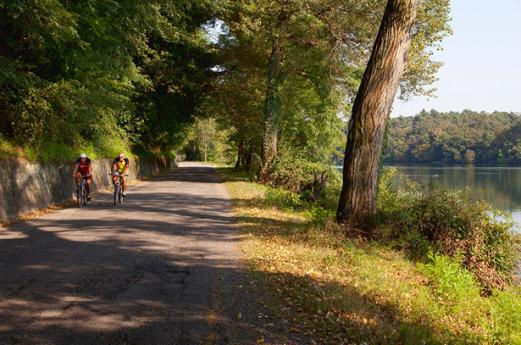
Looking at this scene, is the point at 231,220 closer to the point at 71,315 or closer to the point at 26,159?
the point at 26,159

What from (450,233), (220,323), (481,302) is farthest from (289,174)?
(220,323)

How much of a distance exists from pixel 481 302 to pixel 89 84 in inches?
612

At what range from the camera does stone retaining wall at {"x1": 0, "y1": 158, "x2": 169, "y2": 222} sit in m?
11.6

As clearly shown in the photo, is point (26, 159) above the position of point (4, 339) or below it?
above

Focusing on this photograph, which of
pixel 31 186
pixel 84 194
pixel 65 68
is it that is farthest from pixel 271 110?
pixel 31 186

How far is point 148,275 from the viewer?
6.80 m

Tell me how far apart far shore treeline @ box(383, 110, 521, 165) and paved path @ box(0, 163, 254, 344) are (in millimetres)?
111357

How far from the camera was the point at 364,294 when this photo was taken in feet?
21.4

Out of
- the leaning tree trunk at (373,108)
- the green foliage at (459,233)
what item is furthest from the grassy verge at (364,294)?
the leaning tree trunk at (373,108)

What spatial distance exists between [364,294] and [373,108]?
5.19m

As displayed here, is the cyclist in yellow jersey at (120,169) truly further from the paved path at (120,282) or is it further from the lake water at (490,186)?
the lake water at (490,186)

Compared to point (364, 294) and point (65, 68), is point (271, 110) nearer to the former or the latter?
point (65, 68)

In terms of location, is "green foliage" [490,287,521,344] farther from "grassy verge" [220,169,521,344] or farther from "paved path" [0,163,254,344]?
"paved path" [0,163,254,344]

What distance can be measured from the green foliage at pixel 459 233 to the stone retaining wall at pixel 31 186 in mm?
9758
